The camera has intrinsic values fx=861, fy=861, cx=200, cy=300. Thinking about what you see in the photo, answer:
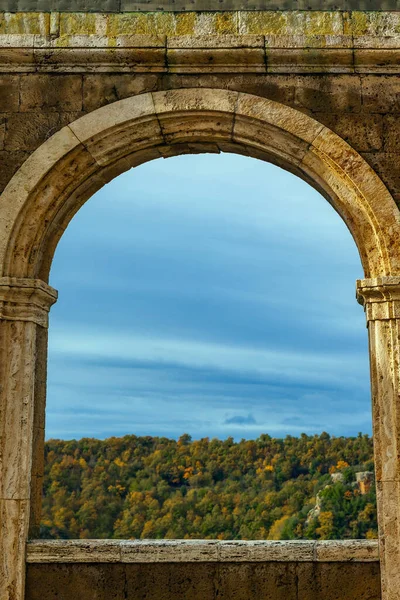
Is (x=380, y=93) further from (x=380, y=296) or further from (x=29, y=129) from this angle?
(x=29, y=129)

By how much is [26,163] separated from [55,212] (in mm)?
424

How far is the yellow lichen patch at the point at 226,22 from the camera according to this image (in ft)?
21.5

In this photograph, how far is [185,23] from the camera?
6570 mm

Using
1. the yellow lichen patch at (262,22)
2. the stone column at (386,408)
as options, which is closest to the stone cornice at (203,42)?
the yellow lichen patch at (262,22)

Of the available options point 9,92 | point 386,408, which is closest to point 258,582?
point 386,408

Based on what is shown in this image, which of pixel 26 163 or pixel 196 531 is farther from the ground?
pixel 26 163

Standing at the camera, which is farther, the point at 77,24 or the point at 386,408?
the point at 77,24

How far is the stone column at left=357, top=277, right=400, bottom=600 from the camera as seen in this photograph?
234 inches

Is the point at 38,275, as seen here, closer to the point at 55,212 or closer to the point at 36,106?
the point at 55,212

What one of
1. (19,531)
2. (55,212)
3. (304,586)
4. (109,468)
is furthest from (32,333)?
(109,468)

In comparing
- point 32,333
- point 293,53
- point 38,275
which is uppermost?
point 293,53

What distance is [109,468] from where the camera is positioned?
762 inches

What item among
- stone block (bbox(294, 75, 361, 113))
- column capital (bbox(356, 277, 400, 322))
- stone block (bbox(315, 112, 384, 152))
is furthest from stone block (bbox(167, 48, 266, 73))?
column capital (bbox(356, 277, 400, 322))

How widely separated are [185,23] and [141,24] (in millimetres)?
339
